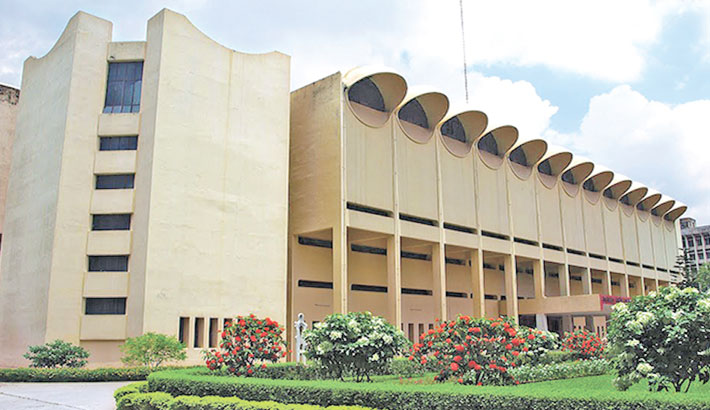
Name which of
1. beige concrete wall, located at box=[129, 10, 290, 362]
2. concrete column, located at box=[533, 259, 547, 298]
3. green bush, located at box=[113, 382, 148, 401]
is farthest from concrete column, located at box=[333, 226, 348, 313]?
concrete column, located at box=[533, 259, 547, 298]

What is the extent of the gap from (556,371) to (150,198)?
1747 cm

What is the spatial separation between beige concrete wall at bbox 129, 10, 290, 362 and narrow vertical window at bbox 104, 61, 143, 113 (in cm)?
94

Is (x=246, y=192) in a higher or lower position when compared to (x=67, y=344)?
higher

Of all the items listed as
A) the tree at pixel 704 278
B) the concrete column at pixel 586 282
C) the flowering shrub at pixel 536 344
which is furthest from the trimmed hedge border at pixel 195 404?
the tree at pixel 704 278

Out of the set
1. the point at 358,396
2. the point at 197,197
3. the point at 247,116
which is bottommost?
the point at 358,396

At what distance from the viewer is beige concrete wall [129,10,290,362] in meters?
26.3

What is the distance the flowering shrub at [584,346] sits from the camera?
2638 centimetres

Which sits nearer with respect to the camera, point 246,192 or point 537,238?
point 246,192

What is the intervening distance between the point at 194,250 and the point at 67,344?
6199 mm

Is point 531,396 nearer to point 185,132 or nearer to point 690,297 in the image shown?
point 690,297

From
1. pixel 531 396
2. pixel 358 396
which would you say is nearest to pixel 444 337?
pixel 358 396

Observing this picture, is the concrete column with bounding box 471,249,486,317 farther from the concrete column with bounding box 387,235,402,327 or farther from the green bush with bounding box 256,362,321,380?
the green bush with bounding box 256,362,321,380

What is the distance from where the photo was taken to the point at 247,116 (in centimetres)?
2998

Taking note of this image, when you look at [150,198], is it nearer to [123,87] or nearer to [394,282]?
[123,87]
